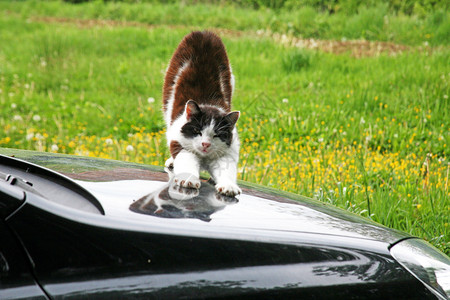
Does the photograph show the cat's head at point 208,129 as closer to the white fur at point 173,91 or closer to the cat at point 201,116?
the cat at point 201,116

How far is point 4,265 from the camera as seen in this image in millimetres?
1335

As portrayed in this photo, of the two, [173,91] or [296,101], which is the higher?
[173,91]

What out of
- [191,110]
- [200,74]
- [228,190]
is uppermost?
[200,74]

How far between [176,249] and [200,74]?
2.29 meters

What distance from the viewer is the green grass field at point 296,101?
169 inches

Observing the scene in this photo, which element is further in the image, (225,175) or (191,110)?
(191,110)

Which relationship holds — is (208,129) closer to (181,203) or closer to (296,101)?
(181,203)

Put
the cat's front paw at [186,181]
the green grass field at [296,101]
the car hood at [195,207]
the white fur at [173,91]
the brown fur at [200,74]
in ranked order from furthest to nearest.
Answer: the green grass field at [296,101]
the white fur at [173,91]
the brown fur at [200,74]
the cat's front paw at [186,181]
the car hood at [195,207]

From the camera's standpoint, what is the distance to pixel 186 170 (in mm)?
2525

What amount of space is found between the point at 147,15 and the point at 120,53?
15.6 feet

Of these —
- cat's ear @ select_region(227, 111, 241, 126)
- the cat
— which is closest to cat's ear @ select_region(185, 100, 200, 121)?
the cat

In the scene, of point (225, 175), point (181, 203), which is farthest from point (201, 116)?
point (181, 203)

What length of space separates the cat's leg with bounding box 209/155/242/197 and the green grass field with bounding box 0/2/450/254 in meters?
0.97

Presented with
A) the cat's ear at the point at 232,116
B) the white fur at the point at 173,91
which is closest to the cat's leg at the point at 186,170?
the cat's ear at the point at 232,116
